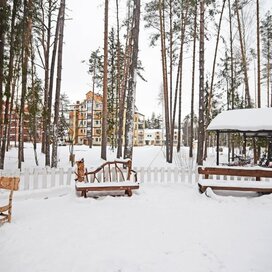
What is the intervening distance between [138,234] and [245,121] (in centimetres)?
913

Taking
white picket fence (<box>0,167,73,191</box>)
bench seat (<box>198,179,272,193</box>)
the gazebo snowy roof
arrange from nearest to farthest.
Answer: bench seat (<box>198,179,272,193</box>) → white picket fence (<box>0,167,73,191</box>) → the gazebo snowy roof

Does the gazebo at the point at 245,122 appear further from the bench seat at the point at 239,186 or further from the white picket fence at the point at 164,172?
the bench seat at the point at 239,186

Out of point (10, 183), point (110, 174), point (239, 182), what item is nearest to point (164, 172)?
point (110, 174)

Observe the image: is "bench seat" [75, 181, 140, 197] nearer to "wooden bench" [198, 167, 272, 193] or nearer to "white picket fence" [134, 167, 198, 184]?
"white picket fence" [134, 167, 198, 184]

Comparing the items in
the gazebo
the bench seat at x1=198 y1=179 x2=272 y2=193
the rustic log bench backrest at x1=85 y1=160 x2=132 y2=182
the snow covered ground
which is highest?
the gazebo

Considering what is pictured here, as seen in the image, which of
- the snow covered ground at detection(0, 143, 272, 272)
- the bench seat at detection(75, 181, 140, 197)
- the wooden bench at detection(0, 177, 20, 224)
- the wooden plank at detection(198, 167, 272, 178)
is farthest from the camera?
the wooden plank at detection(198, 167, 272, 178)

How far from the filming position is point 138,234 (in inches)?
174

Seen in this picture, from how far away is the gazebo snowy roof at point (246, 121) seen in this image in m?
10.9

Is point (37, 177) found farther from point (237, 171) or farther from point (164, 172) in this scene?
point (237, 171)

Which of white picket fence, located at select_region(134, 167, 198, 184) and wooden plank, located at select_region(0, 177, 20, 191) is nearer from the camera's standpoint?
wooden plank, located at select_region(0, 177, 20, 191)

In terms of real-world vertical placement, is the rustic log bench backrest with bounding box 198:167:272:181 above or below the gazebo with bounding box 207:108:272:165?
below

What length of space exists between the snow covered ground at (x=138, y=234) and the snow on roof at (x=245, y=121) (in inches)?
189

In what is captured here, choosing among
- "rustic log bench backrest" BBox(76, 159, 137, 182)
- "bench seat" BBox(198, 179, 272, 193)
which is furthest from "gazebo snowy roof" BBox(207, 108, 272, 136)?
"rustic log bench backrest" BBox(76, 159, 137, 182)

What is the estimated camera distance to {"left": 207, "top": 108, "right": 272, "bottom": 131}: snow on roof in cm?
1087
